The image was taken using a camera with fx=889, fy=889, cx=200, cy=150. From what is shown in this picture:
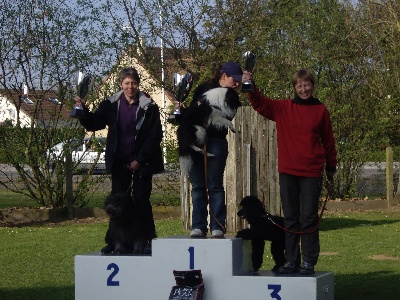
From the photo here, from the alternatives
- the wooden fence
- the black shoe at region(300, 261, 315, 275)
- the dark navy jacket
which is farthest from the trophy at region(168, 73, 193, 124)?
the wooden fence

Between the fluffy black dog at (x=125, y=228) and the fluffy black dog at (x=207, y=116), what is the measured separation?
722mm

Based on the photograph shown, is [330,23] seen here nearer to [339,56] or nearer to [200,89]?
[339,56]

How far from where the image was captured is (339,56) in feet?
61.7

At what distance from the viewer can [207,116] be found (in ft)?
26.2

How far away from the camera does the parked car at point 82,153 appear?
17.0 metres

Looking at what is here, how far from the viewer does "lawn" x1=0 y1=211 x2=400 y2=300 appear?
923 centimetres

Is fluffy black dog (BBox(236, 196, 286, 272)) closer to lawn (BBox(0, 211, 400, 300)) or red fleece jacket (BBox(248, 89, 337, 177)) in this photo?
red fleece jacket (BBox(248, 89, 337, 177))

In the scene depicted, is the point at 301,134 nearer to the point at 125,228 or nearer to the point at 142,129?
the point at 142,129

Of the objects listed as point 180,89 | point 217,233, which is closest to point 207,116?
point 180,89

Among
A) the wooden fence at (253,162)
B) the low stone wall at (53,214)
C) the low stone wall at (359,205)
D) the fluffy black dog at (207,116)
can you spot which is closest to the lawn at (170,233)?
the low stone wall at (53,214)

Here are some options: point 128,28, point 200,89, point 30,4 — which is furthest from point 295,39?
point 200,89

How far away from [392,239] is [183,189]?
335 centimetres

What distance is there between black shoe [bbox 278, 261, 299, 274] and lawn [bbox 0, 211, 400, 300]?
1.11m

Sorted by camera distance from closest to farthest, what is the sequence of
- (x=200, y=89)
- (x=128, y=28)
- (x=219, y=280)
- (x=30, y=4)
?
(x=219, y=280) → (x=200, y=89) → (x=30, y=4) → (x=128, y=28)
